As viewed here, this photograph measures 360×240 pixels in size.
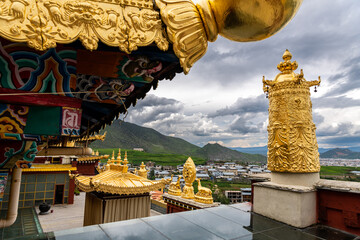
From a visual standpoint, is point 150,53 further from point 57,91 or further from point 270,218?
point 270,218

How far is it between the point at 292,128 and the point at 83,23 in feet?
11.6

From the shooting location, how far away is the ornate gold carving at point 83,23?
1.16 m

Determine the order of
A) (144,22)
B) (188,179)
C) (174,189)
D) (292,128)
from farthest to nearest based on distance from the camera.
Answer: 1. (174,189)
2. (188,179)
3. (292,128)
4. (144,22)

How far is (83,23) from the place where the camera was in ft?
4.23

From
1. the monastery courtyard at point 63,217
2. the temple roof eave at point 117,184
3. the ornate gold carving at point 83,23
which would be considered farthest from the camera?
the monastery courtyard at point 63,217

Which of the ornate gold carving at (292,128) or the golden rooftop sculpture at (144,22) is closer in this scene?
the golden rooftop sculpture at (144,22)

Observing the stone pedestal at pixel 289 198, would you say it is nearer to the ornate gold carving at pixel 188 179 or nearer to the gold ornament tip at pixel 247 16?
the gold ornament tip at pixel 247 16

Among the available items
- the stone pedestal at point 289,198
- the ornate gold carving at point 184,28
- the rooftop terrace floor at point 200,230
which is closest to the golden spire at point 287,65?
the stone pedestal at point 289,198

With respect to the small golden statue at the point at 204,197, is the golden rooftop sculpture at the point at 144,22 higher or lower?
higher

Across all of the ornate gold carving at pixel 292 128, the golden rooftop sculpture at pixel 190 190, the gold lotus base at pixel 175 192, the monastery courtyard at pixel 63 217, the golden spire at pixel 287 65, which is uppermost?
the golden spire at pixel 287 65

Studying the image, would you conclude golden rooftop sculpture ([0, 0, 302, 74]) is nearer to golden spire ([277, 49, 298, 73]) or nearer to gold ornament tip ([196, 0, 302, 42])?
gold ornament tip ([196, 0, 302, 42])

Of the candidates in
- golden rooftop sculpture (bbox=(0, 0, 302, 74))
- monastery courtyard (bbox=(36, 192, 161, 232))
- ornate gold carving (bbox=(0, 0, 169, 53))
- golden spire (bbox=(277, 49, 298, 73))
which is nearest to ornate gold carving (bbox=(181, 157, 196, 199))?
golden spire (bbox=(277, 49, 298, 73))

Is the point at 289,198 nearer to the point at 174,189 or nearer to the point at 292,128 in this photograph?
the point at 292,128

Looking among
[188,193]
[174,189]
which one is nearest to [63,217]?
[174,189]
